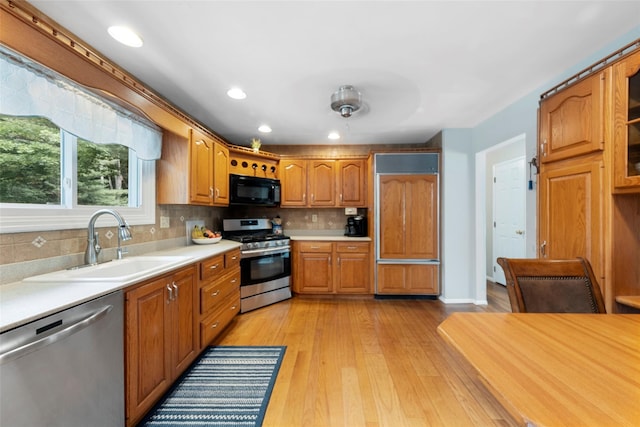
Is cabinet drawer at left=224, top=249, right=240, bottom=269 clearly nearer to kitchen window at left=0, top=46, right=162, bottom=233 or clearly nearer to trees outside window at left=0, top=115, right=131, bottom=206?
kitchen window at left=0, top=46, right=162, bottom=233

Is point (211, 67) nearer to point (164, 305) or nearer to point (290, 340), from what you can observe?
point (164, 305)

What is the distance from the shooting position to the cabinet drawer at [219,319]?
2033 mm

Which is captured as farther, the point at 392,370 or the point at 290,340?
the point at 290,340

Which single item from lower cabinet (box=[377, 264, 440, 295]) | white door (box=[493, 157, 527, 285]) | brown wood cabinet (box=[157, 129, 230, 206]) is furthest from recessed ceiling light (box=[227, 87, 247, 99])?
white door (box=[493, 157, 527, 285])

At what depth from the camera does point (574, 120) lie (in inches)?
58.0

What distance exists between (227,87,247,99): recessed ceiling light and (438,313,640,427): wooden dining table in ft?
7.69

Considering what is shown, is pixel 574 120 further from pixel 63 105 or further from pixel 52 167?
pixel 52 167

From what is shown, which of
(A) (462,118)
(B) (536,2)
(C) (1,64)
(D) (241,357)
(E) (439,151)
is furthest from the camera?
(E) (439,151)

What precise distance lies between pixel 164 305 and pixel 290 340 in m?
1.24

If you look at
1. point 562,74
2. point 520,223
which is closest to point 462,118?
point 562,74

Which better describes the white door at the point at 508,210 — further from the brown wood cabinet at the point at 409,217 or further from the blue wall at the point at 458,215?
the brown wood cabinet at the point at 409,217

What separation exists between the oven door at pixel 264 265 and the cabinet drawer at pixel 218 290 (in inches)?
7.6

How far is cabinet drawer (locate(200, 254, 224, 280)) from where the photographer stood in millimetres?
2002

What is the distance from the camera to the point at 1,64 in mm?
1078
